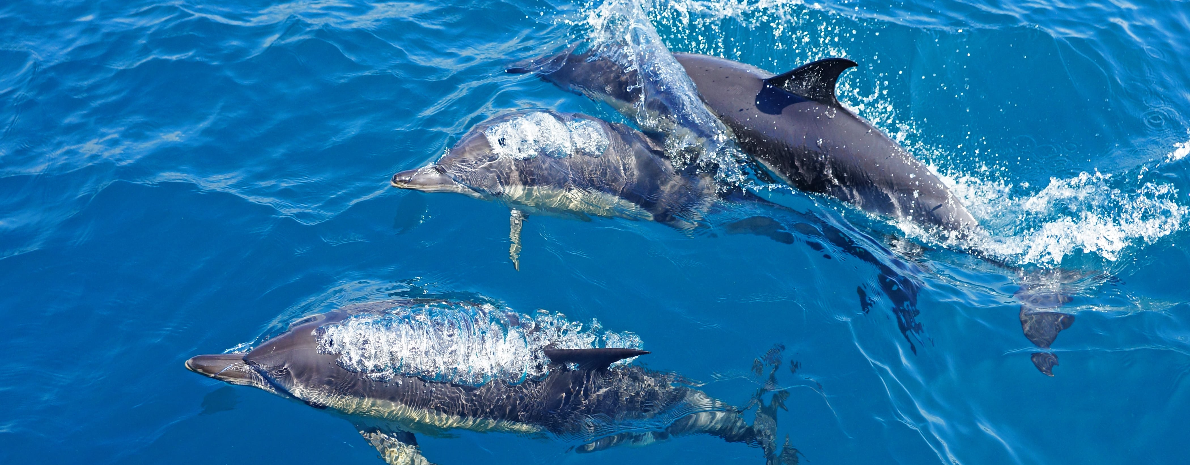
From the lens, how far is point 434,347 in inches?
234

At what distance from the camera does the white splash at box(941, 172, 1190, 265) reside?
7.86m

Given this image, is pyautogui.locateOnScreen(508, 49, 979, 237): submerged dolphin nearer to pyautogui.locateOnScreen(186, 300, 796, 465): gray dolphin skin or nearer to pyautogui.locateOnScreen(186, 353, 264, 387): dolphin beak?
pyautogui.locateOnScreen(186, 300, 796, 465): gray dolphin skin

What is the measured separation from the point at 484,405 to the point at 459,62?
236 inches

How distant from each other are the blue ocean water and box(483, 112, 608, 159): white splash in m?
0.77

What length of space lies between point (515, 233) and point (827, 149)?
130 inches

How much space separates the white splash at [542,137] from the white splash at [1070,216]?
389cm

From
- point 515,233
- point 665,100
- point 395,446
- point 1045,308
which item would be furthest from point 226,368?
point 1045,308

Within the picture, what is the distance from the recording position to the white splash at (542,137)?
25.8 feet

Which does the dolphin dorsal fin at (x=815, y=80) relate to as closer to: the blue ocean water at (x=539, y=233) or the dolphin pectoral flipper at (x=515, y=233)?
the blue ocean water at (x=539, y=233)

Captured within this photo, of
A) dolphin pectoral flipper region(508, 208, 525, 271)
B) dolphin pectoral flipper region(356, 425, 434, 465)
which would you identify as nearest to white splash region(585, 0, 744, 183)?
dolphin pectoral flipper region(508, 208, 525, 271)

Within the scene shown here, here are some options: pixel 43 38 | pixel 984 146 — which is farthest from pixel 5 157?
pixel 984 146

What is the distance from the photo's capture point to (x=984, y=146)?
30.5 feet

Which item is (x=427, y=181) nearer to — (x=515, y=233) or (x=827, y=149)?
(x=515, y=233)

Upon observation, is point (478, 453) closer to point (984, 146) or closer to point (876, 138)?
point (876, 138)
